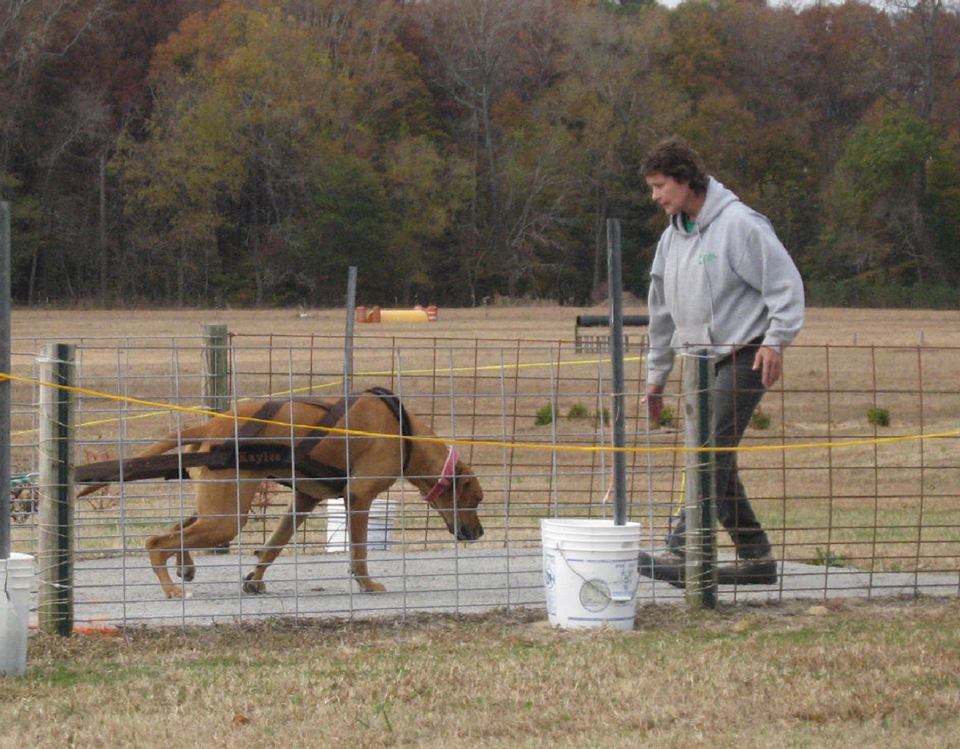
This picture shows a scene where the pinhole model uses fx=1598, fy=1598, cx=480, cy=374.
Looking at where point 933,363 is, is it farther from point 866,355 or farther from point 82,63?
point 82,63

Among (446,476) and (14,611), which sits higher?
(446,476)

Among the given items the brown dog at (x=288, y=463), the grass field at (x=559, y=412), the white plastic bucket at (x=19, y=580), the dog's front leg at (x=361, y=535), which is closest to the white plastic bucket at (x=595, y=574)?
the grass field at (x=559, y=412)

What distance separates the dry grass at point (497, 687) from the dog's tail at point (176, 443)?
1.06m

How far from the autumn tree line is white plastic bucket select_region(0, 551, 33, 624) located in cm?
5183

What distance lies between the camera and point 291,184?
61.9m

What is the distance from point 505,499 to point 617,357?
1193 mm

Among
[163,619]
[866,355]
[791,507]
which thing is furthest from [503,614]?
[866,355]

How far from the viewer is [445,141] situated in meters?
69.1

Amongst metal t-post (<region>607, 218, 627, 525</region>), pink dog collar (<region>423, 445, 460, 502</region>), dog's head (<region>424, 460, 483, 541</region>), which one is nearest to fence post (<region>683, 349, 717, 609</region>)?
metal t-post (<region>607, 218, 627, 525</region>)

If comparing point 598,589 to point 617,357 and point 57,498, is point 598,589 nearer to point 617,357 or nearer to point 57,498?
point 617,357

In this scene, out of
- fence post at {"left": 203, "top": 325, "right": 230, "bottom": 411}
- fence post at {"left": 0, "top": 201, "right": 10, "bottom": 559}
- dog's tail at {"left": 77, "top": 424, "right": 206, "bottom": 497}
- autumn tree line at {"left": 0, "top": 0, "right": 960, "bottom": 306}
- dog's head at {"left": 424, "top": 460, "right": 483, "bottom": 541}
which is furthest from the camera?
autumn tree line at {"left": 0, "top": 0, "right": 960, "bottom": 306}

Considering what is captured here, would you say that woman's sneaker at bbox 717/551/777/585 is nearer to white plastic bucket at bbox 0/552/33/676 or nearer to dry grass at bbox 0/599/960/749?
dry grass at bbox 0/599/960/749

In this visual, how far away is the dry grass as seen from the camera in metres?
4.97

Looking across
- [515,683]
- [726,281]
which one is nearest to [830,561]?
[726,281]
